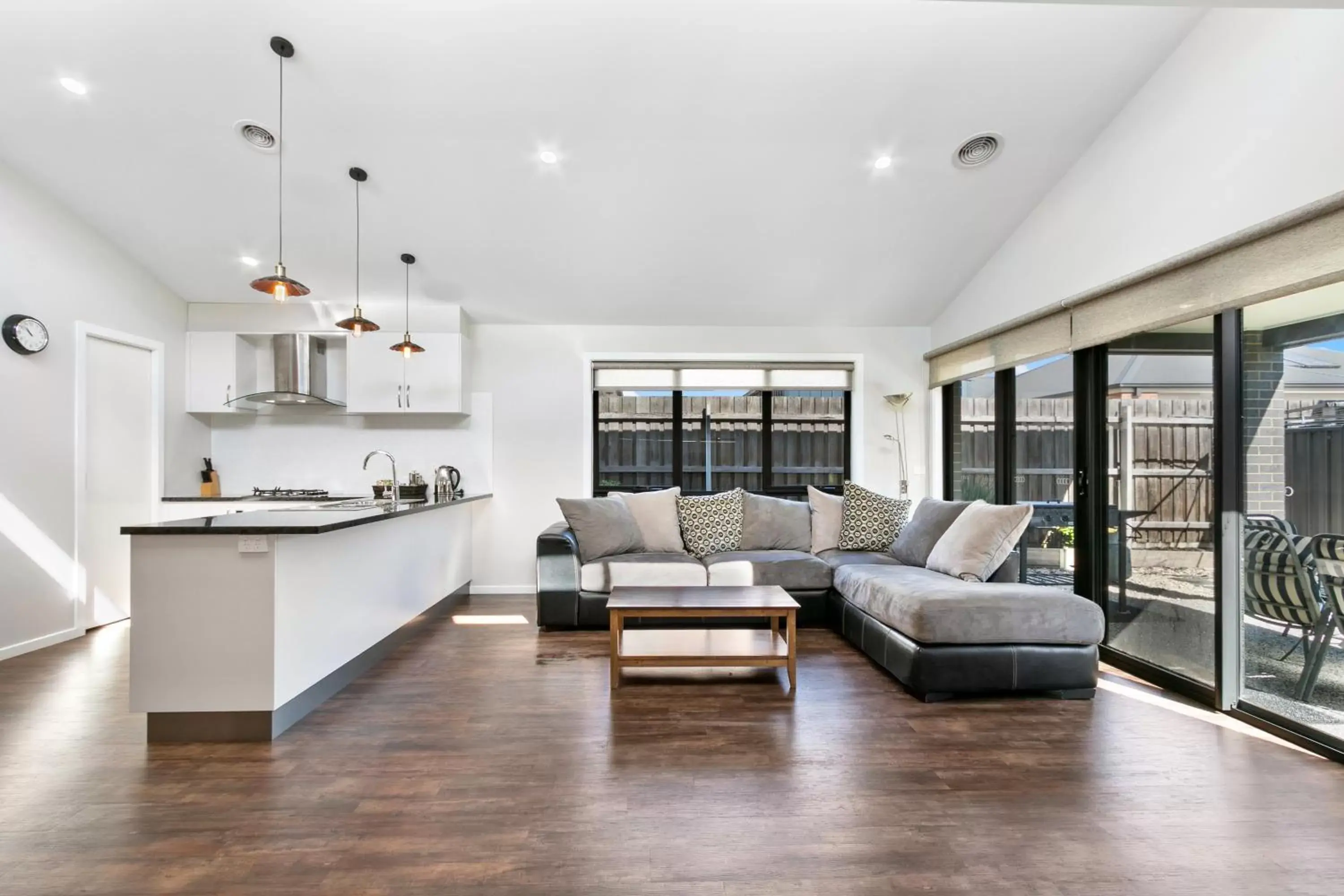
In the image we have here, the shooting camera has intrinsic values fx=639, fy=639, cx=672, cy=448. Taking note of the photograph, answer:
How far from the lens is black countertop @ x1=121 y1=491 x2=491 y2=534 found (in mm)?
2453

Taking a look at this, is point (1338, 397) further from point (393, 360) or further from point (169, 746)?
point (393, 360)

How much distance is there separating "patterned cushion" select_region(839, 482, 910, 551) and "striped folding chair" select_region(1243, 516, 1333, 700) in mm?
2123

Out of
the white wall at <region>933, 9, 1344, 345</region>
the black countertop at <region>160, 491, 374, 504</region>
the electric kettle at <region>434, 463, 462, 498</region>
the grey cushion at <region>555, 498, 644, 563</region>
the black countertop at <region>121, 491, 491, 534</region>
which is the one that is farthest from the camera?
the electric kettle at <region>434, 463, 462, 498</region>

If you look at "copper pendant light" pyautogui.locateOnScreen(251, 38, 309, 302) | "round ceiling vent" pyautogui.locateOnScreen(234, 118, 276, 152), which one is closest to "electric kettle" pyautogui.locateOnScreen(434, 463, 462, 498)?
"copper pendant light" pyautogui.locateOnScreen(251, 38, 309, 302)

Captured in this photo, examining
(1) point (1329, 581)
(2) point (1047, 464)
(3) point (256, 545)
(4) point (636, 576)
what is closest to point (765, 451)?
(4) point (636, 576)

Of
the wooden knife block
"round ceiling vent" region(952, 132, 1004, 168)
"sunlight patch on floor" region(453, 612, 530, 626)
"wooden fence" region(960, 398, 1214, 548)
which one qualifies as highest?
"round ceiling vent" region(952, 132, 1004, 168)

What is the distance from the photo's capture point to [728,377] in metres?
5.57

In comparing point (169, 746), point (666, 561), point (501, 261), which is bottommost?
point (169, 746)

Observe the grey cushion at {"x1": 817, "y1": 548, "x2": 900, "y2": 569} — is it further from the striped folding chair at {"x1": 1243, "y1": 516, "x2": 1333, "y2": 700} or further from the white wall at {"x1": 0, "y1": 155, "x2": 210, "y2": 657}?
the white wall at {"x1": 0, "y1": 155, "x2": 210, "y2": 657}

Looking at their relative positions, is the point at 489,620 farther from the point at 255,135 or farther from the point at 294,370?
the point at 255,135

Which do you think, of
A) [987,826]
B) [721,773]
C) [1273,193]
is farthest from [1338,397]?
[721,773]

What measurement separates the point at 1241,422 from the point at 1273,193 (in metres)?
0.93

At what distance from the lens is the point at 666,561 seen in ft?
14.1

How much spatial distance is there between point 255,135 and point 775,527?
13.3ft
